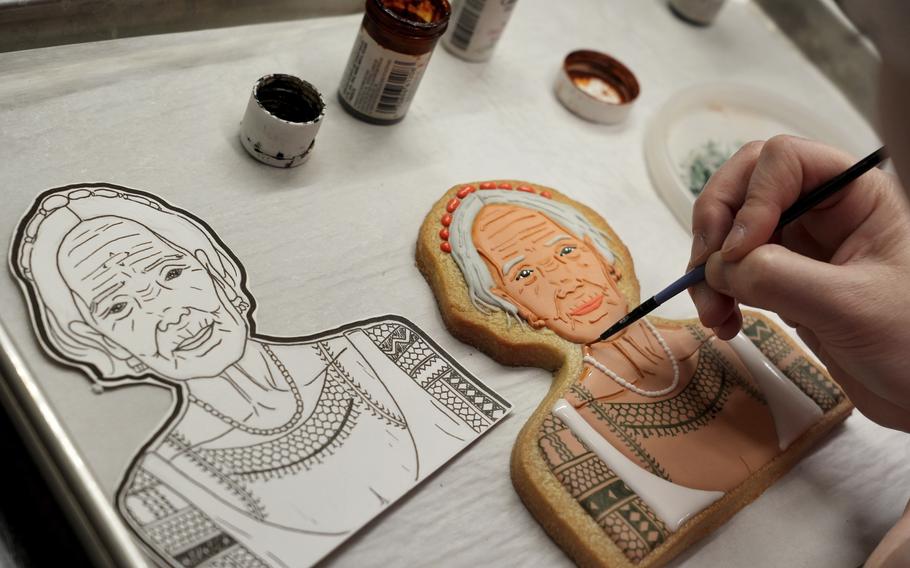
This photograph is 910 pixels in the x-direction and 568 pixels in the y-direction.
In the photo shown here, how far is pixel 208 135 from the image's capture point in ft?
4.77

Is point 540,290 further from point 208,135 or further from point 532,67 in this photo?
point 532,67

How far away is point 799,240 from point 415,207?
0.73 metres

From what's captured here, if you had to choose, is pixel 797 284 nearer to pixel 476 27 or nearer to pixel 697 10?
pixel 476 27

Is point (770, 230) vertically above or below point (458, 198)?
above

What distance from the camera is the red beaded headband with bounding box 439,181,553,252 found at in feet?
4.70

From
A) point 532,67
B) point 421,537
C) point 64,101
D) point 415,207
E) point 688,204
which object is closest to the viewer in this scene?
point 421,537

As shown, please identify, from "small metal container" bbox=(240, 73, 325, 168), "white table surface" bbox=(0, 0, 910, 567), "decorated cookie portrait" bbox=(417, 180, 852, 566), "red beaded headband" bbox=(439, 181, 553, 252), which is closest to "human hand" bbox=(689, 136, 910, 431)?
"decorated cookie portrait" bbox=(417, 180, 852, 566)

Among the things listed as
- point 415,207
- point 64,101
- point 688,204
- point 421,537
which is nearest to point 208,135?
point 64,101

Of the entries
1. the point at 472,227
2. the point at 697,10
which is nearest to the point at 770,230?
the point at 472,227

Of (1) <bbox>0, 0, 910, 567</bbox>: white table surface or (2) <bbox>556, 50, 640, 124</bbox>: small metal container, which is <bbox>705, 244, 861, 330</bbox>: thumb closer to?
(1) <bbox>0, 0, 910, 567</bbox>: white table surface

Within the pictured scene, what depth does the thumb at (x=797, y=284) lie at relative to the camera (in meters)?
1.13

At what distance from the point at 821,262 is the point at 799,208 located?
0.11 metres

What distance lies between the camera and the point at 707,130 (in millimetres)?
2113

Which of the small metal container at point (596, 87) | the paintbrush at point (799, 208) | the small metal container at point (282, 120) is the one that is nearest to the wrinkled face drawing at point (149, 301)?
the small metal container at point (282, 120)
